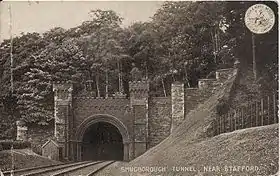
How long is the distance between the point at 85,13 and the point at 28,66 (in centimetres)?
132

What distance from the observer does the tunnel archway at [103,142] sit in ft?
37.5

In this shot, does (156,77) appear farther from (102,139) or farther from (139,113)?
(102,139)

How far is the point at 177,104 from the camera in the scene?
29.6 ft

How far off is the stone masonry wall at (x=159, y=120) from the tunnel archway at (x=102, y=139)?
0.95 m

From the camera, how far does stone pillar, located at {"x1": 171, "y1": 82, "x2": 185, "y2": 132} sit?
8875mm

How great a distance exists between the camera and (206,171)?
637 cm

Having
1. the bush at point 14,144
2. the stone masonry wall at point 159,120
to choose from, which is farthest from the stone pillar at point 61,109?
the stone masonry wall at point 159,120

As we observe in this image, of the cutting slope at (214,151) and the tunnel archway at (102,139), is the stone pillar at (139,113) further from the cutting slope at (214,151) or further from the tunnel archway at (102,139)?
the cutting slope at (214,151)

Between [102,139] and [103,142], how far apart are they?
71 cm

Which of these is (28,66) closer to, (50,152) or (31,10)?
(31,10)

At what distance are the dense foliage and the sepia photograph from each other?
18mm

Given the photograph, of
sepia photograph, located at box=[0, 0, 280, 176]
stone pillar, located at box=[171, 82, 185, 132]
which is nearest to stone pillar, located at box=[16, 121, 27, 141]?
sepia photograph, located at box=[0, 0, 280, 176]

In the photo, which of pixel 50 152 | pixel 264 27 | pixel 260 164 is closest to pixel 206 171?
pixel 260 164

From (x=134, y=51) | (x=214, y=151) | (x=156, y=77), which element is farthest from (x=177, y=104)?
(x=214, y=151)
